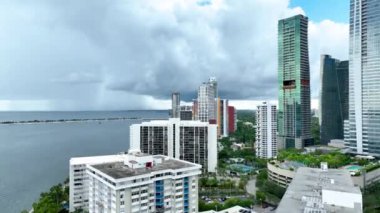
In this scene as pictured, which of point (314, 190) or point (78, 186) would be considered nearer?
point (314, 190)

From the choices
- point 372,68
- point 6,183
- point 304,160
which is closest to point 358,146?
point 372,68

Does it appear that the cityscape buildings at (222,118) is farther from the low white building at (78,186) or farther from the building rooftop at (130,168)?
the building rooftop at (130,168)

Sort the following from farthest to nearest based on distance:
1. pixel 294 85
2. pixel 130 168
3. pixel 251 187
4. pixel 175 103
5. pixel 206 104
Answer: pixel 175 103 → pixel 206 104 → pixel 294 85 → pixel 251 187 → pixel 130 168

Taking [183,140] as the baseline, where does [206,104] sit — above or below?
above

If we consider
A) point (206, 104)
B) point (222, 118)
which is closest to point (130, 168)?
point (206, 104)

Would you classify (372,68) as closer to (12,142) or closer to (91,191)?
(91,191)

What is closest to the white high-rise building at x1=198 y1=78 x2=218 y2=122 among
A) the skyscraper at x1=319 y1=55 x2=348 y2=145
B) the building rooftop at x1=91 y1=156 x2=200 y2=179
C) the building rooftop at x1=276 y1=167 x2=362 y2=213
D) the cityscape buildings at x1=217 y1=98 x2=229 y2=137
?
→ the cityscape buildings at x1=217 y1=98 x2=229 y2=137

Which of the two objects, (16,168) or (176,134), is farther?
(16,168)

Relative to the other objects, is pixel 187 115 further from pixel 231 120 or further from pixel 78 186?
pixel 78 186
